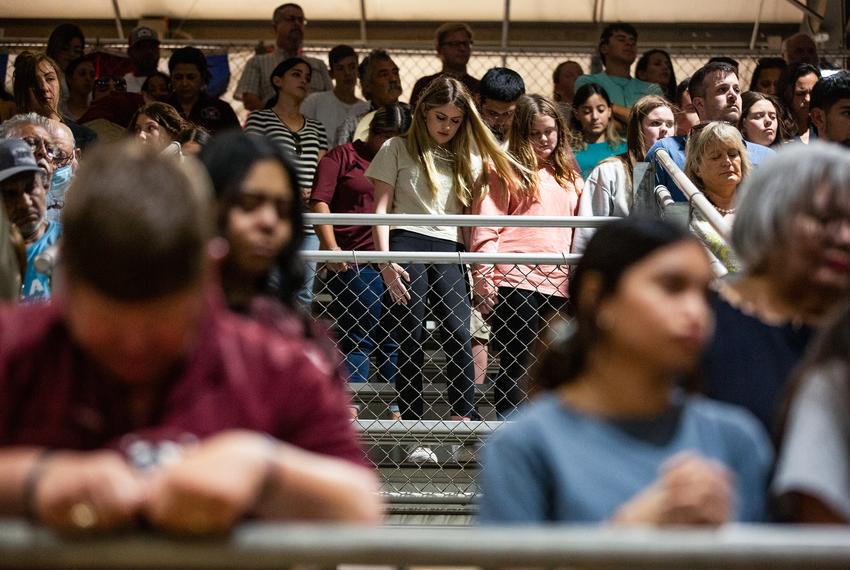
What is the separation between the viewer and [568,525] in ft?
5.66

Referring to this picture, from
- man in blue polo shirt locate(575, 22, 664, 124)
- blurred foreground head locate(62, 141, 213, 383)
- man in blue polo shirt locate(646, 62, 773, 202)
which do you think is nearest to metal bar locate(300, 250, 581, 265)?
man in blue polo shirt locate(646, 62, 773, 202)

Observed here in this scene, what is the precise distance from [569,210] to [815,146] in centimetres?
332

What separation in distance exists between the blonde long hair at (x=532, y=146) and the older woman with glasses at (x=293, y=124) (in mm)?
1184

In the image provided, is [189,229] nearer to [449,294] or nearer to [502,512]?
[502,512]

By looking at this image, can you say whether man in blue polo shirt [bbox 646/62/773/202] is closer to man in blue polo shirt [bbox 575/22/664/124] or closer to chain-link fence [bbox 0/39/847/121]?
man in blue polo shirt [bbox 575/22/664/124]

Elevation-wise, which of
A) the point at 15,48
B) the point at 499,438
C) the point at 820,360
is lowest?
the point at 499,438

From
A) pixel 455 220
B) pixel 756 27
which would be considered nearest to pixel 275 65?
pixel 455 220

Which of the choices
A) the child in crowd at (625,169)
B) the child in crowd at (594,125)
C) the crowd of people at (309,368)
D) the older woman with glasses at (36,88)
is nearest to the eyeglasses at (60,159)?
the older woman with glasses at (36,88)

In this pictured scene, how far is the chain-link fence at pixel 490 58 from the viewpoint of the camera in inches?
366

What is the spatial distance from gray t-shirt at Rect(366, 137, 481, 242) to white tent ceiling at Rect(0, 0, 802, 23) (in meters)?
5.46

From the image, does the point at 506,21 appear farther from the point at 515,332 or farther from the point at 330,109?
the point at 515,332

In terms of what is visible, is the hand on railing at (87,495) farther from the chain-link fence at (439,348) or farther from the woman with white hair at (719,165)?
the woman with white hair at (719,165)

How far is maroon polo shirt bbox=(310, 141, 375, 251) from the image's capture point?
5711 millimetres

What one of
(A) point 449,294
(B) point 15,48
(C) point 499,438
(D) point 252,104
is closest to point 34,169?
(A) point 449,294
